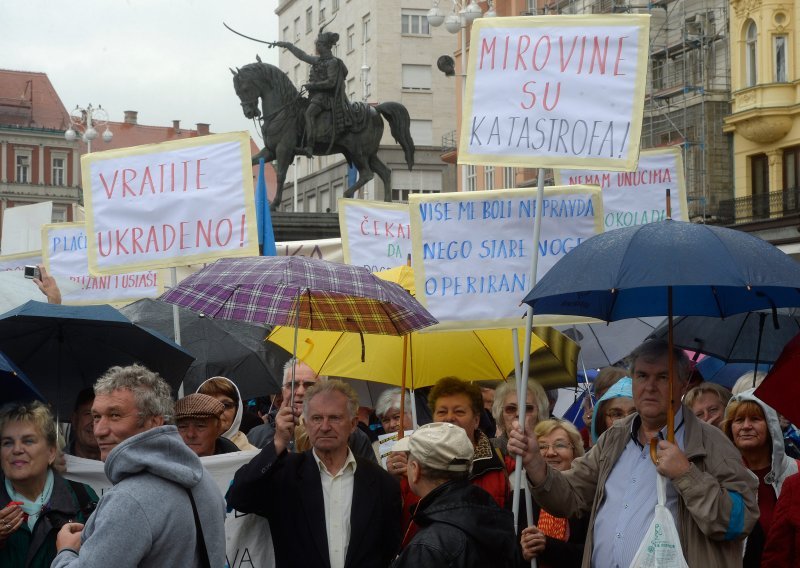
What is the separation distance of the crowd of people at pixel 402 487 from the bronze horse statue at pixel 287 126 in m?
14.1

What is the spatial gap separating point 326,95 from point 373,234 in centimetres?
1085

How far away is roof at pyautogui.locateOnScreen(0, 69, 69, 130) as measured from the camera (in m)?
87.3

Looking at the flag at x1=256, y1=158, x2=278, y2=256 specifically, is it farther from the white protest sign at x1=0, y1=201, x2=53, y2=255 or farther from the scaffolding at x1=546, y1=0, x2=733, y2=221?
the scaffolding at x1=546, y1=0, x2=733, y2=221

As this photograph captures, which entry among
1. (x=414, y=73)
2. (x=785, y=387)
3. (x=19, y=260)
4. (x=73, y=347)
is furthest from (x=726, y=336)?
(x=414, y=73)

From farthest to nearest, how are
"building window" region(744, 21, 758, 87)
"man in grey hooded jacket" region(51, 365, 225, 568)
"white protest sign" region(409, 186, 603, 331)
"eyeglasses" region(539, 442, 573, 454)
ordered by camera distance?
"building window" region(744, 21, 758, 87), "white protest sign" region(409, 186, 603, 331), "eyeglasses" region(539, 442, 573, 454), "man in grey hooded jacket" region(51, 365, 225, 568)

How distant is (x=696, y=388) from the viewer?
773 cm

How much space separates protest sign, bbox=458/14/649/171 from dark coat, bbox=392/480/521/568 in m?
2.23

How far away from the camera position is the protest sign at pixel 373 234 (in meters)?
11.0

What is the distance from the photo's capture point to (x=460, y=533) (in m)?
4.62

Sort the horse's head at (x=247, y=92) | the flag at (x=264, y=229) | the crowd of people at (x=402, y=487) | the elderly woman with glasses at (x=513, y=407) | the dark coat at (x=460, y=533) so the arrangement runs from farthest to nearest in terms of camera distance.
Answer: the horse's head at (x=247, y=92) < the flag at (x=264, y=229) < the elderly woman with glasses at (x=513, y=407) < the dark coat at (x=460, y=533) < the crowd of people at (x=402, y=487)

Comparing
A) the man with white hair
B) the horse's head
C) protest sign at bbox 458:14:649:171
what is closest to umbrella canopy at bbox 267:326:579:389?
the man with white hair

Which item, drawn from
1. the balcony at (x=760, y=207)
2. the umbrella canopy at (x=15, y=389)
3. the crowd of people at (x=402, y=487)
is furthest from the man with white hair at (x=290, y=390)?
the balcony at (x=760, y=207)

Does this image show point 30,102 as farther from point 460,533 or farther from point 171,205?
point 460,533

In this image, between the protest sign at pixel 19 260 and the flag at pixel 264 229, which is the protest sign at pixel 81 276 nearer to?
the protest sign at pixel 19 260
